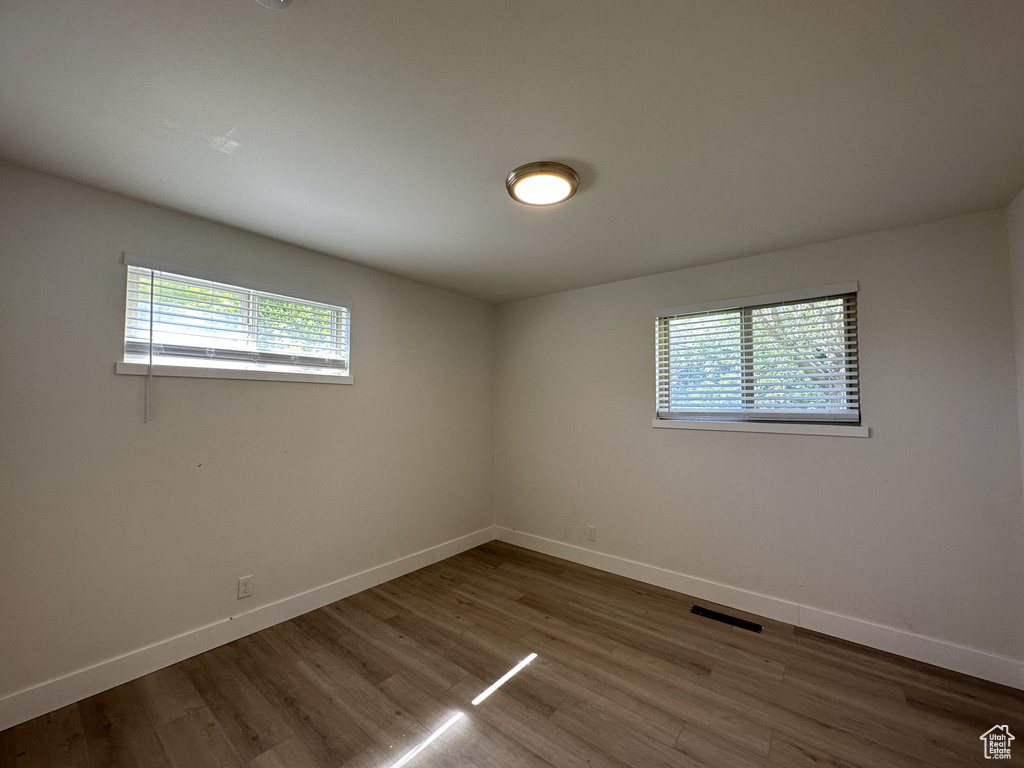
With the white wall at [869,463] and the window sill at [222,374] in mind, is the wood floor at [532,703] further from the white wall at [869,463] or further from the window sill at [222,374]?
the window sill at [222,374]

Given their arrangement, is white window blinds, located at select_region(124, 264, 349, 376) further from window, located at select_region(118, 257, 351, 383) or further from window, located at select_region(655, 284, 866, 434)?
window, located at select_region(655, 284, 866, 434)

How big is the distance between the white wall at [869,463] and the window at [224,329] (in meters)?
2.19

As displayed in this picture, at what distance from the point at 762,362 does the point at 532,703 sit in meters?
2.50

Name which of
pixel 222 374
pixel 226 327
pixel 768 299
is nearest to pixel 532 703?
pixel 222 374

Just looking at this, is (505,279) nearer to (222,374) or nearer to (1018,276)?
(222,374)

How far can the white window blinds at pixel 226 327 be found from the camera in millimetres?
2164

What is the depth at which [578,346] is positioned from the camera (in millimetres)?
3732

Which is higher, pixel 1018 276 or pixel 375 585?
pixel 1018 276

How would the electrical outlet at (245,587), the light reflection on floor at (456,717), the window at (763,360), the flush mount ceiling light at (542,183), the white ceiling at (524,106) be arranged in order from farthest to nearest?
the window at (763,360), the electrical outlet at (245,587), the flush mount ceiling light at (542,183), the light reflection on floor at (456,717), the white ceiling at (524,106)

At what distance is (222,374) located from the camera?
2.40 meters

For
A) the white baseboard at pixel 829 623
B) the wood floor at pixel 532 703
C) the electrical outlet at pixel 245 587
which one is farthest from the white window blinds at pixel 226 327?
the white baseboard at pixel 829 623

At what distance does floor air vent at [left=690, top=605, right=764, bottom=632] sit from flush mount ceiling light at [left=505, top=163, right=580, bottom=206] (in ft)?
9.13

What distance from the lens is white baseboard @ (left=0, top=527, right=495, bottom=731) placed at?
1.81 meters

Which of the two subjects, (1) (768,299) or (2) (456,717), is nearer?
(2) (456,717)
